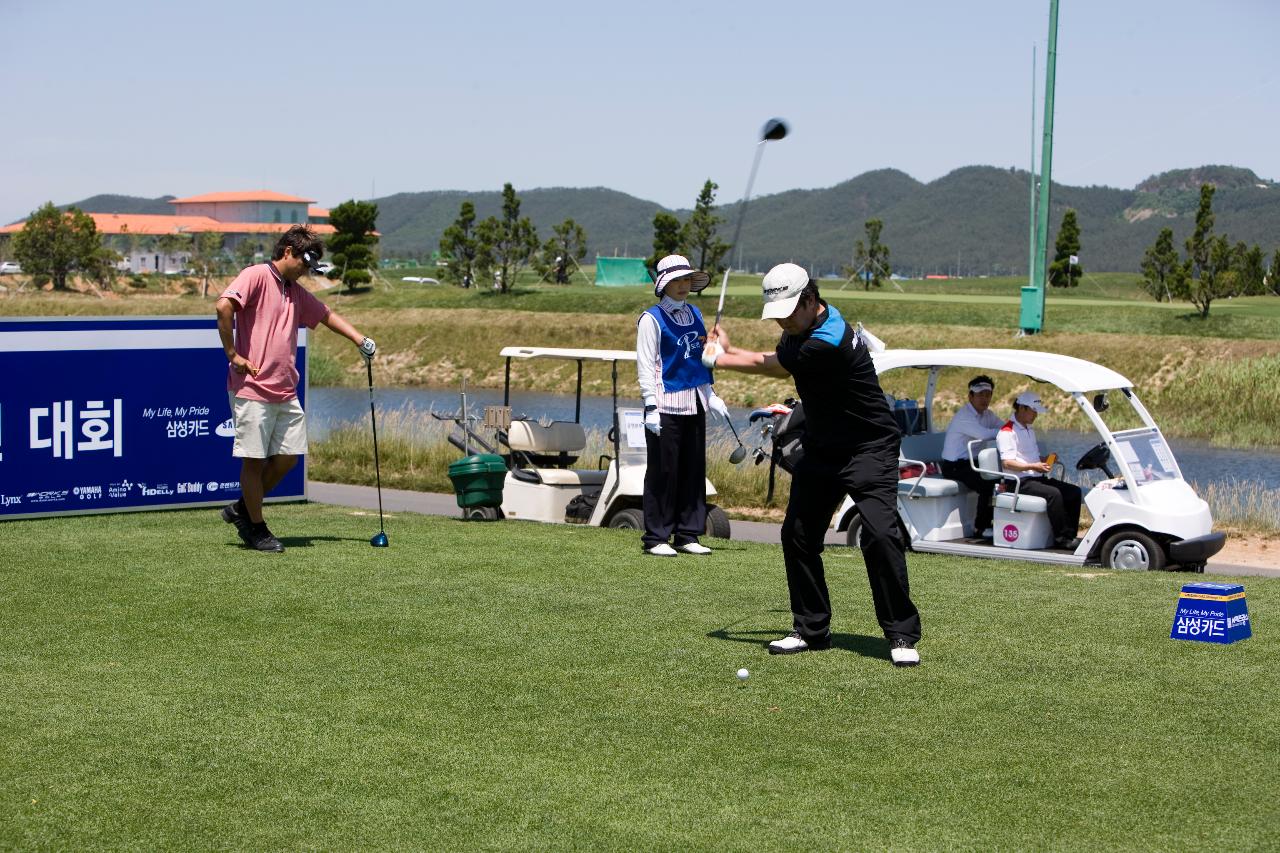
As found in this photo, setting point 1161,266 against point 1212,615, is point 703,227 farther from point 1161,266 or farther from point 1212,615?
point 1212,615

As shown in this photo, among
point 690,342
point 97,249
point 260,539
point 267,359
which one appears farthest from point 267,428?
point 97,249

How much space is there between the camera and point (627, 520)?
1202 centimetres

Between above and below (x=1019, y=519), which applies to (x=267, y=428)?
above

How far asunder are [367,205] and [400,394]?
1793 inches

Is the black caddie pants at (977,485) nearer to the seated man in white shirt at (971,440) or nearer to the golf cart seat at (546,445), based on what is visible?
the seated man in white shirt at (971,440)

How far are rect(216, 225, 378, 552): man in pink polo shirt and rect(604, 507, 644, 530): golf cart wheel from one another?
9.70 ft

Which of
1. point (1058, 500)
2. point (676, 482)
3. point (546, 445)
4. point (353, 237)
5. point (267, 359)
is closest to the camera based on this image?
point (267, 359)

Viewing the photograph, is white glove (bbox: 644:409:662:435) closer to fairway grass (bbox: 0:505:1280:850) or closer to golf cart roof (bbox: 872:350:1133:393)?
fairway grass (bbox: 0:505:1280:850)

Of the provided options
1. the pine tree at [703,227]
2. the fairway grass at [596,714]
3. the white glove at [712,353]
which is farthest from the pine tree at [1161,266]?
the white glove at [712,353]

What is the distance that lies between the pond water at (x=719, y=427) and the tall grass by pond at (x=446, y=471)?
23.8 inches

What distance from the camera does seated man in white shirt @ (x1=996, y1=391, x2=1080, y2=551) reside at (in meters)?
11.2

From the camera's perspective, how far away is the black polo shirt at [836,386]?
671 cm

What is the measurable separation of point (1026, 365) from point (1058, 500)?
976mm

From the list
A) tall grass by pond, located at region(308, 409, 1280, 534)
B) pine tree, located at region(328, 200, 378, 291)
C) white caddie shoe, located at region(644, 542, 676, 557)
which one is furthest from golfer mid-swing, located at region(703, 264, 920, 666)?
pine tree, located at region(328, 200, 378, 291)
